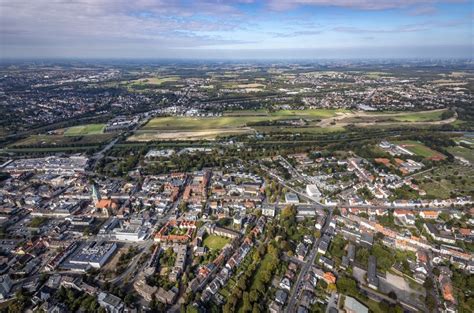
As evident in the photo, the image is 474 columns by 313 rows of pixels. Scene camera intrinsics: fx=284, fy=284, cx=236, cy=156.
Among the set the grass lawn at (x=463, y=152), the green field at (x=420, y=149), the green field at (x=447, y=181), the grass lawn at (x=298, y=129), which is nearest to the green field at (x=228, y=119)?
the grass lawn at (x=298, y=129)

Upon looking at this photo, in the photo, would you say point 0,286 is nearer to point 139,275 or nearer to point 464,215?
point 139,275


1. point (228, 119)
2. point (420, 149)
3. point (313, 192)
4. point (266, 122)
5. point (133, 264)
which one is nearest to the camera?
point (133, 264)

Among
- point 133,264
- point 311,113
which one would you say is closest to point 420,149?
point 311,113

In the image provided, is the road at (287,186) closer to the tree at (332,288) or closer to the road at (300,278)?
the road at (300,278)

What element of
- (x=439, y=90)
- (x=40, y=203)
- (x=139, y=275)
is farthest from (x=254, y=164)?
(x=439, y=90)

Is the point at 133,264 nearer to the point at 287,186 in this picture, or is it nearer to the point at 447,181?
the point at 287,186

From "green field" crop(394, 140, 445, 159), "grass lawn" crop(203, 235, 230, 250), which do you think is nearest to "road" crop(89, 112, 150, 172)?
"grass lawn" crop(203, 235, 230, 250)
